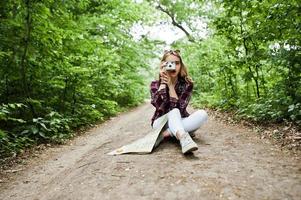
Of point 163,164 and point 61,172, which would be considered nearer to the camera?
point 163,164

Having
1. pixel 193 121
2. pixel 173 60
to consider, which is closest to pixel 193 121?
pixel 193 121

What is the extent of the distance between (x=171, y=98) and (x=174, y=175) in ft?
5.58

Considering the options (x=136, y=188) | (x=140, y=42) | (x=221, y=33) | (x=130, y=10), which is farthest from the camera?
(x=140, y=42)

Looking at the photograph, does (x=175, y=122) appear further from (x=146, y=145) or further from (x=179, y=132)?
(x=146, y=145)

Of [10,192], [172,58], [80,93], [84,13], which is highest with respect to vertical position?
Result: [84,13]

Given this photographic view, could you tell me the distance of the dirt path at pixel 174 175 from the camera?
115 inches

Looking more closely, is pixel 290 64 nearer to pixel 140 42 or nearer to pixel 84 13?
pixel 84 13

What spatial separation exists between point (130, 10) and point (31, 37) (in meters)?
6.86

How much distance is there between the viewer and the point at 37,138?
6414mm

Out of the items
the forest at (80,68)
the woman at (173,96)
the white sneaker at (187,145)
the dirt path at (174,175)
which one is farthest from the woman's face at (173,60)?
the forest at (80,68)

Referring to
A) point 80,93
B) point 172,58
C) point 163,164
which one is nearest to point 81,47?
point 80,93

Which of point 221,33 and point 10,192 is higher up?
point 221,33

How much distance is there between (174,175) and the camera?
3.32m

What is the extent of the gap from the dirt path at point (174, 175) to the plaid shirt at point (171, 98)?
521mm
